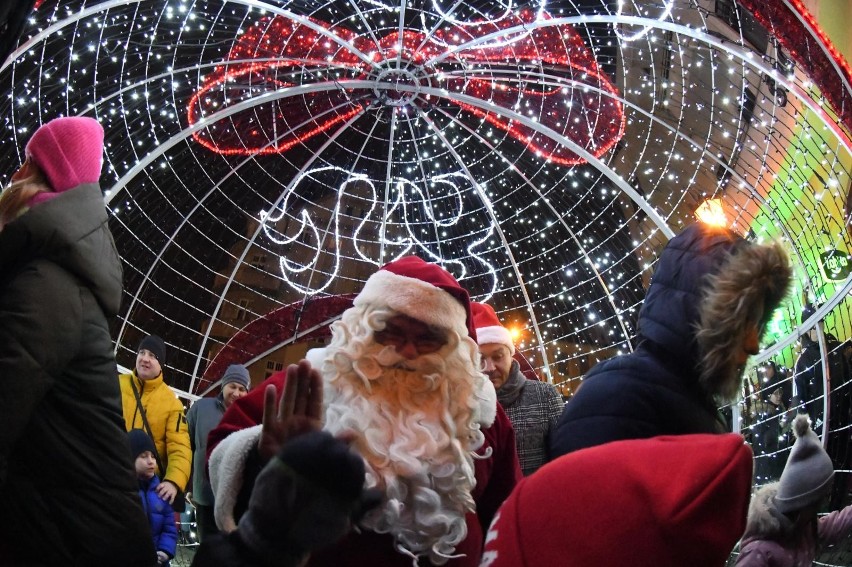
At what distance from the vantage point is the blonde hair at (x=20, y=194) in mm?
2393

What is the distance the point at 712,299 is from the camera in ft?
7.98

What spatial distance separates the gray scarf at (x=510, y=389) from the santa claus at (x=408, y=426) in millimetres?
1418

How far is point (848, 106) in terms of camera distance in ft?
15.6

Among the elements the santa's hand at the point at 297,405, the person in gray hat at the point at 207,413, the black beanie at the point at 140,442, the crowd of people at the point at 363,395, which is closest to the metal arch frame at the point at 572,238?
the person in gray hat at the point at 207,413

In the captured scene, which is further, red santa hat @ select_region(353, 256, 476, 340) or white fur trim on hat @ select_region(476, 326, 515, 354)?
white fur trim on hat @ select_region(476, 326, 515, 354)

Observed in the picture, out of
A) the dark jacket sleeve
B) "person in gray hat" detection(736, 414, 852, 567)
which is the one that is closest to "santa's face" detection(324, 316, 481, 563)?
the dark jacket sleeve

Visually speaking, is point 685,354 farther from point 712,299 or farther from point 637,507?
point 637,507

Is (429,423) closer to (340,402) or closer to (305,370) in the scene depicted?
(340,402)

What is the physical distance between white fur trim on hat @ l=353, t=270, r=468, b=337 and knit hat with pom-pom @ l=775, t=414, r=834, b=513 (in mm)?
2659

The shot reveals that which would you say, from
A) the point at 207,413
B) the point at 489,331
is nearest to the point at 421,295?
the point at 489,331

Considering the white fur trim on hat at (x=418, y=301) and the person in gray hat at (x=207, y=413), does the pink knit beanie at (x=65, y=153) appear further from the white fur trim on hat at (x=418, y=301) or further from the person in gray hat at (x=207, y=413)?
the person in gray hat at (x=207, y=413)

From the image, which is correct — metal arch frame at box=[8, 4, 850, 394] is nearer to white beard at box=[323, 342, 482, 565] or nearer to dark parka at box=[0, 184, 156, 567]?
dark parka at box=[0, 184, 156, 567]

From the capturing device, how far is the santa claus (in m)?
2.27

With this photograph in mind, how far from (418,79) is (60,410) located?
556 centimetres
